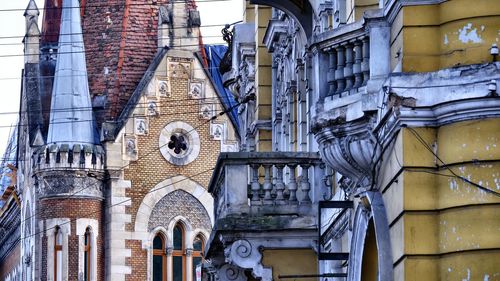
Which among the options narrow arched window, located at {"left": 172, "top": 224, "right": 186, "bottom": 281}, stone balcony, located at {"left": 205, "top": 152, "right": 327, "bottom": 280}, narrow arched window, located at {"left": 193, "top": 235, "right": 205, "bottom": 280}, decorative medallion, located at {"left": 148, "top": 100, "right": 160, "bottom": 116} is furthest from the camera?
decorative medallion, located at {"left": 148, "top": 100, "right": 160, "bottom": 116}

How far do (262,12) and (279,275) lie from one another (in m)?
9.76

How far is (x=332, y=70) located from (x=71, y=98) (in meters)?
38.7

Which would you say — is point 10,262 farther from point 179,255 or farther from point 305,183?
point 305,183

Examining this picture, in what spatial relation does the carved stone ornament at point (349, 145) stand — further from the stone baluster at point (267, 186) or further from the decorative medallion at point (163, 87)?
the decorative medallion at point (163, 87)

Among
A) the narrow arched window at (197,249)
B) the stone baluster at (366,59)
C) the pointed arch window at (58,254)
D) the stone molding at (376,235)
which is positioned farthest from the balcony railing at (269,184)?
the narrow arched window at (197,249)

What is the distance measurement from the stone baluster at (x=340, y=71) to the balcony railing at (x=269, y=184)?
6.32 meters

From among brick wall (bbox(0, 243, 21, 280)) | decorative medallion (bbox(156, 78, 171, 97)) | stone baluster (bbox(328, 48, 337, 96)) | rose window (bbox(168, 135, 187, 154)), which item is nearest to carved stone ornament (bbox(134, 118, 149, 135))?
rose window (bbox(168, 135, 187, 154))

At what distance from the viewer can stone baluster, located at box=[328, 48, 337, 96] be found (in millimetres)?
15984

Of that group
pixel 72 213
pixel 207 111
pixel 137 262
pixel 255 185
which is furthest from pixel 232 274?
pixel 207 111

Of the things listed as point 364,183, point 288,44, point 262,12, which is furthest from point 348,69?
point 262,12

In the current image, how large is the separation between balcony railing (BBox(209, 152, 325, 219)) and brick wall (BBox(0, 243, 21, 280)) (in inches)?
1493

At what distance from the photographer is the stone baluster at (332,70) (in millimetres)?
15984

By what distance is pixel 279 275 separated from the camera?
2259cm

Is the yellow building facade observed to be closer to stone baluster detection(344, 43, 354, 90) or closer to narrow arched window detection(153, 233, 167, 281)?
stone baluster detection(344, 43, 354, 90)
